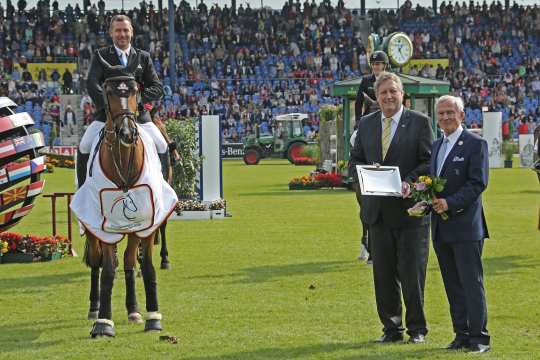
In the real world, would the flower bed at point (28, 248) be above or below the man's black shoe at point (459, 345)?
below

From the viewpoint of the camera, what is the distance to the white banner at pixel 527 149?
38750 mm

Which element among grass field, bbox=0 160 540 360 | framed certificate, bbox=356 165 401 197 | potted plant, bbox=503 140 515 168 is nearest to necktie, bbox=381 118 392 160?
framed certificate, bbox=356 165 401 197

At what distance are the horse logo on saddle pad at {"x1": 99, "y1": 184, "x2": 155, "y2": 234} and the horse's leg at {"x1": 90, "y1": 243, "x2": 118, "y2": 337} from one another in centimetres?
28

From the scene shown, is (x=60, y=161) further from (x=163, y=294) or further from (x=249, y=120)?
(x=163, y=294)

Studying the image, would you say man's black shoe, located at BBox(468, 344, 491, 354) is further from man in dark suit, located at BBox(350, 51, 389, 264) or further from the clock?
the clock

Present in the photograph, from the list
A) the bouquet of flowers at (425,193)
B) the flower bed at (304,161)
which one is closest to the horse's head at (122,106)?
the bouquet of flowers at (425,193)

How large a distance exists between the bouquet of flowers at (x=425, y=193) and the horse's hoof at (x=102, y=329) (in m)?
2.90

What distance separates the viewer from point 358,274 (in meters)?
13.1

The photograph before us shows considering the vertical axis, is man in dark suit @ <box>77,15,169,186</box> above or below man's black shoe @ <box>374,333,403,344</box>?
above

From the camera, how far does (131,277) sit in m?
9.98

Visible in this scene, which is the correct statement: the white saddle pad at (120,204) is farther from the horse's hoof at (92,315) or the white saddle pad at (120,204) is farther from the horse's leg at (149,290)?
the horse's hoof at (92,315)

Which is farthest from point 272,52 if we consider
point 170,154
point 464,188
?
point 464,188

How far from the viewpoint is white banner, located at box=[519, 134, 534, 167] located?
38750 mm

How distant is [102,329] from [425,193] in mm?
3118
